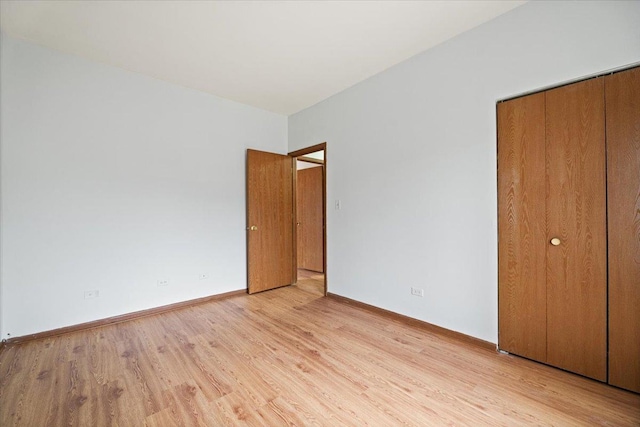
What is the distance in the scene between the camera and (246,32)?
2.34 metres

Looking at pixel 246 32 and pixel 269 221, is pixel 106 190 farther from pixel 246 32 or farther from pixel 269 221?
pixel 246 32

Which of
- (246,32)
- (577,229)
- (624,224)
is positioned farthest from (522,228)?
(246,32)

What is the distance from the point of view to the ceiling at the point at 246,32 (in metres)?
2.05

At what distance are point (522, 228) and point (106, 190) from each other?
399 cm

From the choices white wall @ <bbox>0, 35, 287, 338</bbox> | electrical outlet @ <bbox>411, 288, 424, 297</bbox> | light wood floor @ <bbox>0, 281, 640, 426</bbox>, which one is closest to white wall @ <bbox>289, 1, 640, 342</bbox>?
electrical outlet @ <bbox>411, 288, 424, 297</bbox>

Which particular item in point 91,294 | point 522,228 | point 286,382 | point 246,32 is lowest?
point 286,382

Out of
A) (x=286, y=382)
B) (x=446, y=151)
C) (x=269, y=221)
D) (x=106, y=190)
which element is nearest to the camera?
(x=286, y=382)

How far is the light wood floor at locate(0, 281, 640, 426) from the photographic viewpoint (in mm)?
1512

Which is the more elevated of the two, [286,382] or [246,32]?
[246,32]

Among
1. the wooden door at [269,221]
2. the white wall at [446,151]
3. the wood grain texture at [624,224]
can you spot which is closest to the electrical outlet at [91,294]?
the wooden door at [269,221]

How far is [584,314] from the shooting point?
181 cm

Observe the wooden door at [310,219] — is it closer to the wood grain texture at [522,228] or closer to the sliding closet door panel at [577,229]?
the wood grain texture at [522,228]

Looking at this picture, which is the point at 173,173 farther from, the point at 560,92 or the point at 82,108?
the point at 560,92

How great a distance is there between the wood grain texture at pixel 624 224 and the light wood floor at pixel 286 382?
0.83 ft
